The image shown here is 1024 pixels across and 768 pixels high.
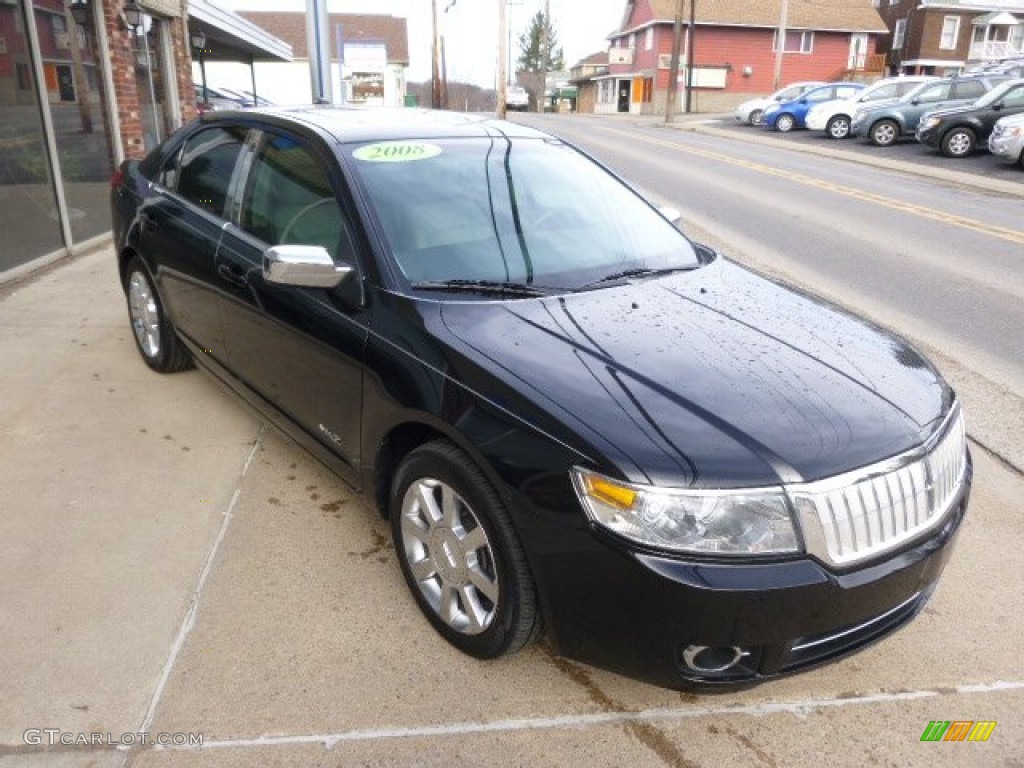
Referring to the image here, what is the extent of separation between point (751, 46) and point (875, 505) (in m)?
58.0

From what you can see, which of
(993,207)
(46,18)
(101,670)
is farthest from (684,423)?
(993,207)

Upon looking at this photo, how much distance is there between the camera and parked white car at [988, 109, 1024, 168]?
16.8m

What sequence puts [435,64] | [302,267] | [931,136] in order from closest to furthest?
[302,267] < [931,136] < [435,64]

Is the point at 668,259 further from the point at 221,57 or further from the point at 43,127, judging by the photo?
the point at 221,57

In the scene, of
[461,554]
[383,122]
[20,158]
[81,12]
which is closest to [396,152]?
[383,122]


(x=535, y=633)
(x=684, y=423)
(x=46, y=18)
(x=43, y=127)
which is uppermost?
(x=46, y=18)

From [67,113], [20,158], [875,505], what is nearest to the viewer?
[875,505]

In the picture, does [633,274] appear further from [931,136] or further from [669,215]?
[931,136]

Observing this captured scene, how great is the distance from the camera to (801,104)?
29641 mm

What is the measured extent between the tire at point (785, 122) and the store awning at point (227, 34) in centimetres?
1718

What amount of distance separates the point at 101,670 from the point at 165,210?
105 inches

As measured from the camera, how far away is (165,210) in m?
4.52

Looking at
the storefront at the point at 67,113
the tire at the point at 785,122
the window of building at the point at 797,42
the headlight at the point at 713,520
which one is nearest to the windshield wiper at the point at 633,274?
the headlight at the point at 713,520

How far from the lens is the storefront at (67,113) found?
294 inches
